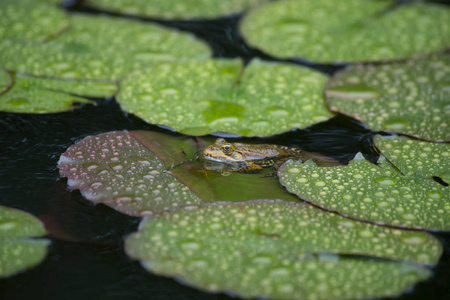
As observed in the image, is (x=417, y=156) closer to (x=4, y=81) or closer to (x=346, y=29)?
(x=346, y=29)

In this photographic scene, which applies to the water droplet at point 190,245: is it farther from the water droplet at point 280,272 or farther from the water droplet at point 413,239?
the water droplet at point 413,239

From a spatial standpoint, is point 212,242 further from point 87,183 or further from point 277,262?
point 87,183

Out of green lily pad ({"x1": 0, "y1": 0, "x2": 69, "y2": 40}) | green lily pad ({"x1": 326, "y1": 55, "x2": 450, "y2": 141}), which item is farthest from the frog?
green lily pad ({"x1": 0, "y1": 0, "x2": 69, "y2": 40})

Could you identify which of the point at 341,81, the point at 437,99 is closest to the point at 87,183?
the point at 341,81

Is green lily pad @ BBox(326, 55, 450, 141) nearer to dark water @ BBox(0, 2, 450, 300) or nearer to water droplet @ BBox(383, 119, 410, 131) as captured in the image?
water droplet @ BBox(383, 119, 410, 131)

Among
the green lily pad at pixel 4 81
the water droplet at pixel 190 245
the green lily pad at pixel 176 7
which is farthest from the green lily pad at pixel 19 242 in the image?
the green lily pad at pixel 176 7

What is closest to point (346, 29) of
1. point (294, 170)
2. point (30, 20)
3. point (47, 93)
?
point (294, 170)

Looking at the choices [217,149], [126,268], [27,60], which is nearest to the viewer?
[126,268]
